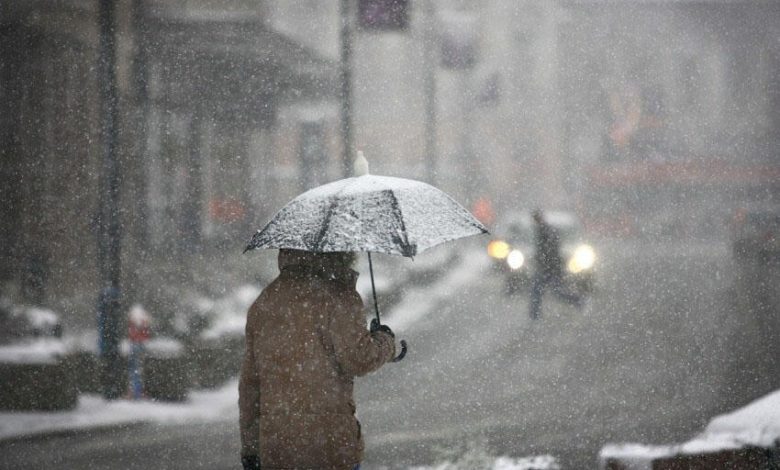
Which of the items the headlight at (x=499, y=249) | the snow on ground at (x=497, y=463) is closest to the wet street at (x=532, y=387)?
the snow on ground at (x=497, y=463)

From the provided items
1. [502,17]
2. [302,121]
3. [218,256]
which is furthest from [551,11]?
[218,256]

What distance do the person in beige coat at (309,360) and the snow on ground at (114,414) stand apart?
522 cm

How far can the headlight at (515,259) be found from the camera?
19734mm

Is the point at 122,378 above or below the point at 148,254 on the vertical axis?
below

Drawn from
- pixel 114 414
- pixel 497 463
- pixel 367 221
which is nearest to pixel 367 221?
pixel 367 221

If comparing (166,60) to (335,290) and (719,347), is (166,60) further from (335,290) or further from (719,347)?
(335,290)

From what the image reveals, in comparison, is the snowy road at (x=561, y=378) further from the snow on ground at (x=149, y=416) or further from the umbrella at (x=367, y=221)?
the umbrella at (x=367, y=221)

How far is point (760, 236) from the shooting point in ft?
77.8

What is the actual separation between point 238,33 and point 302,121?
13610mm

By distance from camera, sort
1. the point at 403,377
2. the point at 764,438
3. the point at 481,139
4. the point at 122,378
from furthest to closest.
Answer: the point at 481,139 → the point at 403,377 → the point at 122,378 → the point at 764,438

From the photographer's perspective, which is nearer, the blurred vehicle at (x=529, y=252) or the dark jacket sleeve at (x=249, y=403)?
the dark jacket sleeve at (x=249, y=403)

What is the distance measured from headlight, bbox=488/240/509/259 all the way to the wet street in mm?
1964

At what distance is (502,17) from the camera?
41.1 meters

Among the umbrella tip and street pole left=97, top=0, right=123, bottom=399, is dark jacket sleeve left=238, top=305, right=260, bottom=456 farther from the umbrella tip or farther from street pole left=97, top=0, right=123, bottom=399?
street pole left=97, top=0, right=123, bottom=399
